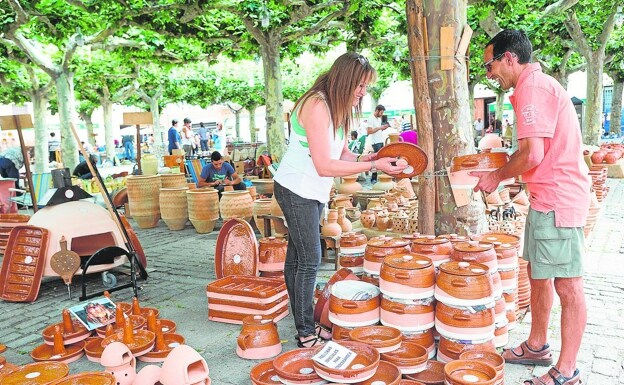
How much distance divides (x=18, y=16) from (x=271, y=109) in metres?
4.93

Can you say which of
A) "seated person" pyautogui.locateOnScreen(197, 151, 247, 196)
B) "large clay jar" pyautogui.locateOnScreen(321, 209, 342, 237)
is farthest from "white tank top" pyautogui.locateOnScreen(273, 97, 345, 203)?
"seated person" pyautogui.locateOnScreen(197, 151, 247, 196)

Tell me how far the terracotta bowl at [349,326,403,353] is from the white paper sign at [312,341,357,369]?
17 centimetres

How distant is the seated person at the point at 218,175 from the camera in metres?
7.54

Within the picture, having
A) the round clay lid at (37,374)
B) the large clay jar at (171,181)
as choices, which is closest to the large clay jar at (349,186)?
the large clay jar at (171,181)

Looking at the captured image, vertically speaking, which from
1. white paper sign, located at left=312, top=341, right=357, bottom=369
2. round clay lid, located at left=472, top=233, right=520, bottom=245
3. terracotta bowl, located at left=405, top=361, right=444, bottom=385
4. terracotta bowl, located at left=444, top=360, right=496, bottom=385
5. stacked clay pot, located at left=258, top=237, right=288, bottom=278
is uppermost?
round clay lid, located at left=472, top=233, right=520, bottom=245

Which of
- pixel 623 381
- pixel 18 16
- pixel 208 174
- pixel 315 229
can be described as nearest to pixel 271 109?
pixel 208 174

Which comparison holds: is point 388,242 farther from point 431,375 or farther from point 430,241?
point 431,375

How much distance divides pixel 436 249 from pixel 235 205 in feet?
13.0

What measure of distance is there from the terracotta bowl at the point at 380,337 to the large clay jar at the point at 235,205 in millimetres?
4047

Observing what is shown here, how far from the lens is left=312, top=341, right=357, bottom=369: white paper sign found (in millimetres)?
2182

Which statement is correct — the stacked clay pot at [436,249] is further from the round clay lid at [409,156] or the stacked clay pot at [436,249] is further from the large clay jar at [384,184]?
the large clay jar at [384,184]

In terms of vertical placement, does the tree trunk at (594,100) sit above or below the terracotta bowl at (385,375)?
above

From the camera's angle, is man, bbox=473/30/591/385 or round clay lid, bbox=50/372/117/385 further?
man, bbox=473/30/591/385

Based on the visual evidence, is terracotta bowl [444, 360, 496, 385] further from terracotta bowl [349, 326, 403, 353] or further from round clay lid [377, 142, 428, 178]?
A: round clay lid [377, 142, 428, 178]
